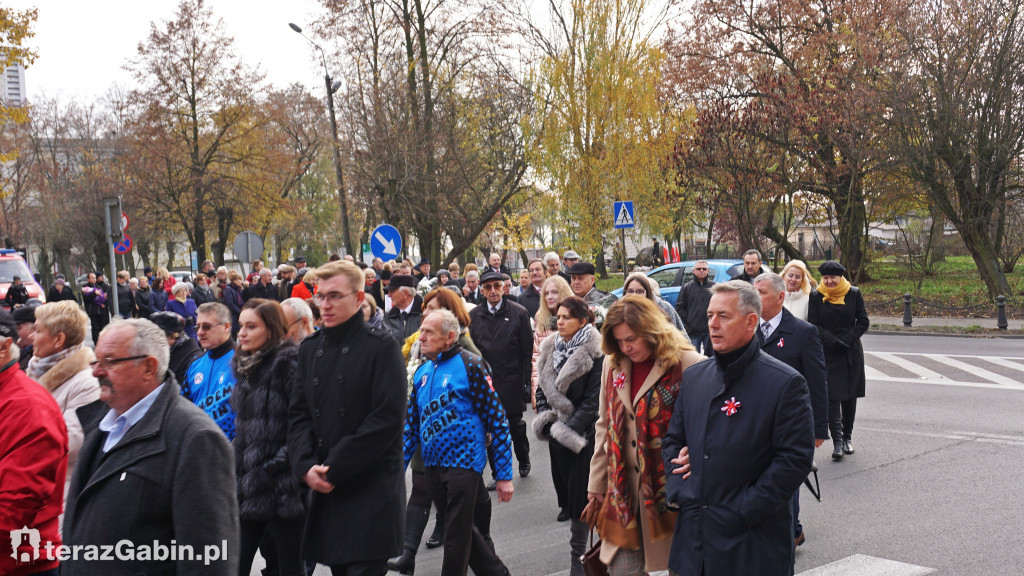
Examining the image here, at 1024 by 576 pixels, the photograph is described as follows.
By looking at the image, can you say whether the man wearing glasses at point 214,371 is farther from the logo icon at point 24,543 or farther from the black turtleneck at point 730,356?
the black turtleneck at point 730,356

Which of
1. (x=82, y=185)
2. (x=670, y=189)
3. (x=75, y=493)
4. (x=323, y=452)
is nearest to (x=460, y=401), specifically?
(x=323, y=452)

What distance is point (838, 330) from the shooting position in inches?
310

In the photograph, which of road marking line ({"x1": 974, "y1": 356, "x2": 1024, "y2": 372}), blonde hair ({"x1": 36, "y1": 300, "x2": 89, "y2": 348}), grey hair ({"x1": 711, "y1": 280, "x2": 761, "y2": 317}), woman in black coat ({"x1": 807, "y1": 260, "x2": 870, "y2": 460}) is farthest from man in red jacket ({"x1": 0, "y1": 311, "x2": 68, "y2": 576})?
road marking line ({"x1": 974, "y1": 356, "x2": 1024, "y2": 372})

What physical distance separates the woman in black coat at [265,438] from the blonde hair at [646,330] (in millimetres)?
1788

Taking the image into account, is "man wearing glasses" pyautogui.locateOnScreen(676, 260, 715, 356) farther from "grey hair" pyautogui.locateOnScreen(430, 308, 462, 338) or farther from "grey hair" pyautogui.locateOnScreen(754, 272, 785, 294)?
"grey hair" pyautogui.locateOnScreen(430, 308, 462, 338)

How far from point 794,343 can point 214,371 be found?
3.84 m

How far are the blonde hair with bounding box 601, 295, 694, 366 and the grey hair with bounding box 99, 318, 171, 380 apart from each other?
216cm

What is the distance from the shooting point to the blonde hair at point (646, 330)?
13.5ft

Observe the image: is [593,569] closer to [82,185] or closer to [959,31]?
[959,31]

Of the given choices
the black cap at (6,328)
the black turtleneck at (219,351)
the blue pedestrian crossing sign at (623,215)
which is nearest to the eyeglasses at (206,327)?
the black turtleneck at (219,351)

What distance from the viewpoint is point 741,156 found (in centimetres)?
2311

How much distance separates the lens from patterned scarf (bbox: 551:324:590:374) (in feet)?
18.1

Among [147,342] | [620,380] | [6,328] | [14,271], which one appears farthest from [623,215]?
[14,271]

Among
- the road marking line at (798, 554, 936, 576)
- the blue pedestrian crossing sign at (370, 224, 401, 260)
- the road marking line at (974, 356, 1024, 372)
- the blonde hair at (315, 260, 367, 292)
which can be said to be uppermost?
the blue pedestrian crossing sign at (370, 224, 401, 260)
